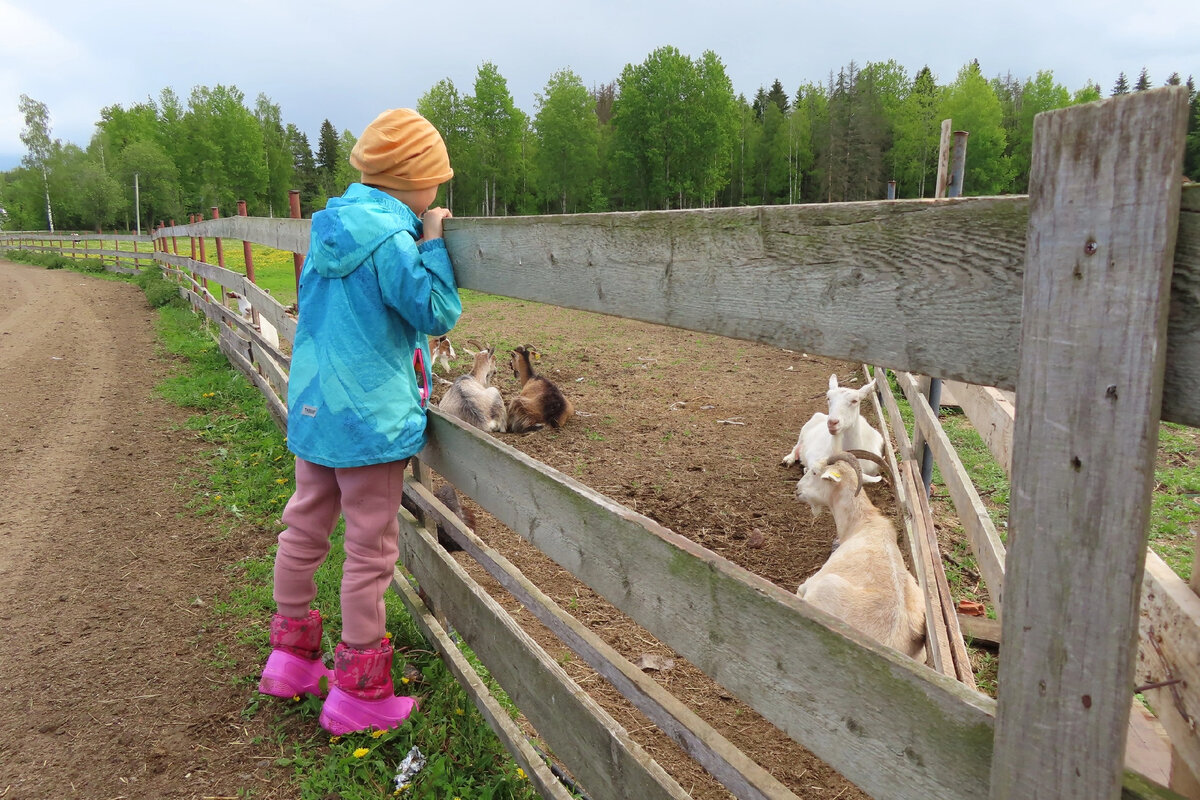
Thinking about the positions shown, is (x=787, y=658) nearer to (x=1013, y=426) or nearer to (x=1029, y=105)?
(x=1013, y=426)

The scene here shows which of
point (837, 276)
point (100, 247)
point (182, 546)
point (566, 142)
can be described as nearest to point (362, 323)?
point (837, 276)

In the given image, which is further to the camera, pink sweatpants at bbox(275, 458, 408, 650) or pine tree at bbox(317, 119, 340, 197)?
pine tree at bbox(317, 119, 340, 197)

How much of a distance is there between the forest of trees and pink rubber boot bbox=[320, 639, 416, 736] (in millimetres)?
46384

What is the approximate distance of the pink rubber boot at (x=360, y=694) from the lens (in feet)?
8.35

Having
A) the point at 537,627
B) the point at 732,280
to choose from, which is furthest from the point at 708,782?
the point at 732,280

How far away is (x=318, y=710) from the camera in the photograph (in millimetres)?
2762

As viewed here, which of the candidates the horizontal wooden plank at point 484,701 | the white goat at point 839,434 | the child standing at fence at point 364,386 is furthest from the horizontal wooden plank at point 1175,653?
the white goat at point 839,434

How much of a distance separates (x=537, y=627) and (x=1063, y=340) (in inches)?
127

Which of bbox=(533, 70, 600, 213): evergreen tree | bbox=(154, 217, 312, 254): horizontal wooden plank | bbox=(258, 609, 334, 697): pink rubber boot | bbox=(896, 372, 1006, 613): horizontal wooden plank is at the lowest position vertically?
bbox=(258, 609, 334, 697): pink rubber boot

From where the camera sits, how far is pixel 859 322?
3.56ft

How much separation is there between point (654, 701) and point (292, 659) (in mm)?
1641

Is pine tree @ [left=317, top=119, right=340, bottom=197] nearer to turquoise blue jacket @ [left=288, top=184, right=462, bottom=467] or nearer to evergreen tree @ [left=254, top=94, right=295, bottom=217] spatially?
evergreen tree @ [left=254, top=94, right=295, bottom=217]

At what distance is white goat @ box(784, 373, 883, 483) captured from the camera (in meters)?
5.59

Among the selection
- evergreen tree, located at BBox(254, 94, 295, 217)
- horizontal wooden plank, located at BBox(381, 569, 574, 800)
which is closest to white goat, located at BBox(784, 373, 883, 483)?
horizontal wooden plank, located at BBox(381, 569, 574, 800)
